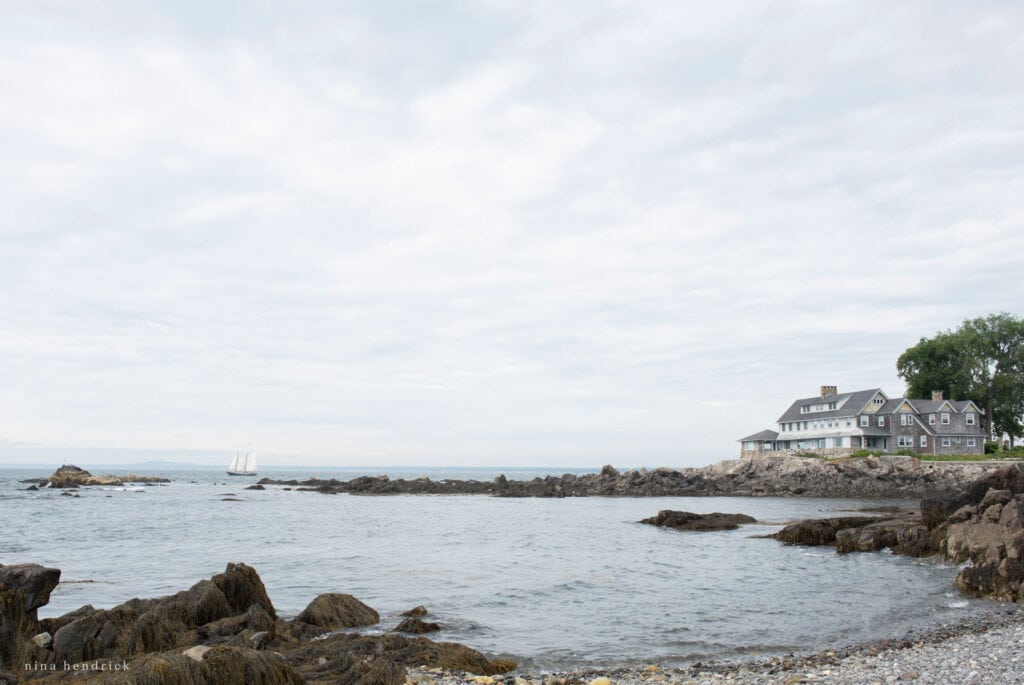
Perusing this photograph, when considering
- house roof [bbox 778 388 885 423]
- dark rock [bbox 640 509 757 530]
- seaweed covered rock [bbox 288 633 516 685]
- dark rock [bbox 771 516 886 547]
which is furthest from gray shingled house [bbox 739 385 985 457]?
seaweed covered rock [bbox 288 633 516 685]

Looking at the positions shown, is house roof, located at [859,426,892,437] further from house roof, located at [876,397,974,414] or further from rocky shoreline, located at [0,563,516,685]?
rocky shoreline, located at [0,563,516,685]

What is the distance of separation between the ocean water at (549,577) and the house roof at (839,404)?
3864cm

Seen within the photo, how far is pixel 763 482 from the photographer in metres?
70.8

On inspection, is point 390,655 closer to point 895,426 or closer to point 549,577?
point 549,577

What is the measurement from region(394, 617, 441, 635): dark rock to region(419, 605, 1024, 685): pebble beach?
3961 millimetres

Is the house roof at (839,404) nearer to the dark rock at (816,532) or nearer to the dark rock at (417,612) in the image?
the dark rock at (816,532)

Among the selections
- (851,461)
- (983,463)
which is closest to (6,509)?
(851,461)

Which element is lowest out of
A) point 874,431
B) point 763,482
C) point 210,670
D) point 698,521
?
point 698,521

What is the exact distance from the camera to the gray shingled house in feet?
254

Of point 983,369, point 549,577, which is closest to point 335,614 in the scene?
point 549,577

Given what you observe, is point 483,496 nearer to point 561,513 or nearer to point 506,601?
point 561,513

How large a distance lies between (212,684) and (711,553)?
2477 cm

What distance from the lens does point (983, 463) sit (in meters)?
66.2

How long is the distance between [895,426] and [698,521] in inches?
1974
